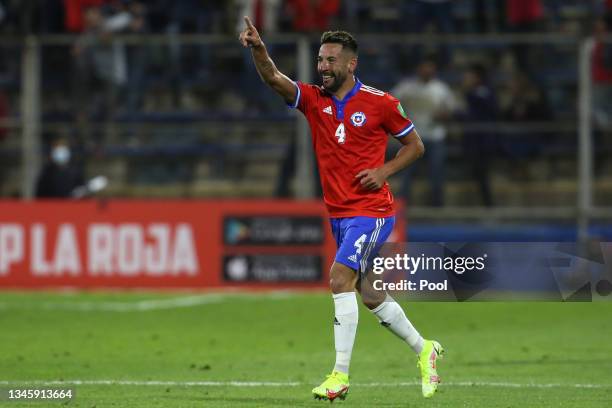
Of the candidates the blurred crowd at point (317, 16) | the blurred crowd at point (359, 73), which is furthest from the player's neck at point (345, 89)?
the blurred crowd at point (317, 16)

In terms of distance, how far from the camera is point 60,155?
19.6 m

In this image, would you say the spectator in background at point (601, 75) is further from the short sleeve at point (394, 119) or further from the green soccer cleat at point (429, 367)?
the green soccer cleat at point (429, 367)

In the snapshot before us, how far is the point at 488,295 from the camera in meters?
8.39

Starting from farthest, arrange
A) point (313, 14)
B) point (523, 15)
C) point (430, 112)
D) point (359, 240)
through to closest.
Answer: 1. point (523, 15)
2. point (313, 14)
3. point (430, 112)
4. point (359, 240)

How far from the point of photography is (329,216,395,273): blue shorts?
8.98 metres

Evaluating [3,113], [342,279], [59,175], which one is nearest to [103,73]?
[59,175]

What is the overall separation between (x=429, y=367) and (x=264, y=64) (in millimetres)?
2347

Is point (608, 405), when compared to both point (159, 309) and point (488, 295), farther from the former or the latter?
point (159, 309)

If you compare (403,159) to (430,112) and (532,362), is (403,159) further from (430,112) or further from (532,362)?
(430,112)

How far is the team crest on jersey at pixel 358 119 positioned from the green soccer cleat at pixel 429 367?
160cm

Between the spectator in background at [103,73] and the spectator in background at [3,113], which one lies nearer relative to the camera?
the spectator in background at [103,73]

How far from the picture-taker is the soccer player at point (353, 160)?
9.02 m

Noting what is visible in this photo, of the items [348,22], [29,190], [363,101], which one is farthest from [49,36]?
[363,101]

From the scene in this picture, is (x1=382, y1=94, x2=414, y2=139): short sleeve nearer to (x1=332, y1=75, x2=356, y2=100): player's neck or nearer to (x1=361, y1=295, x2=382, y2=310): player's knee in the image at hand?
(x1=332, y1=75, x2=356, y2=100): player's neck
